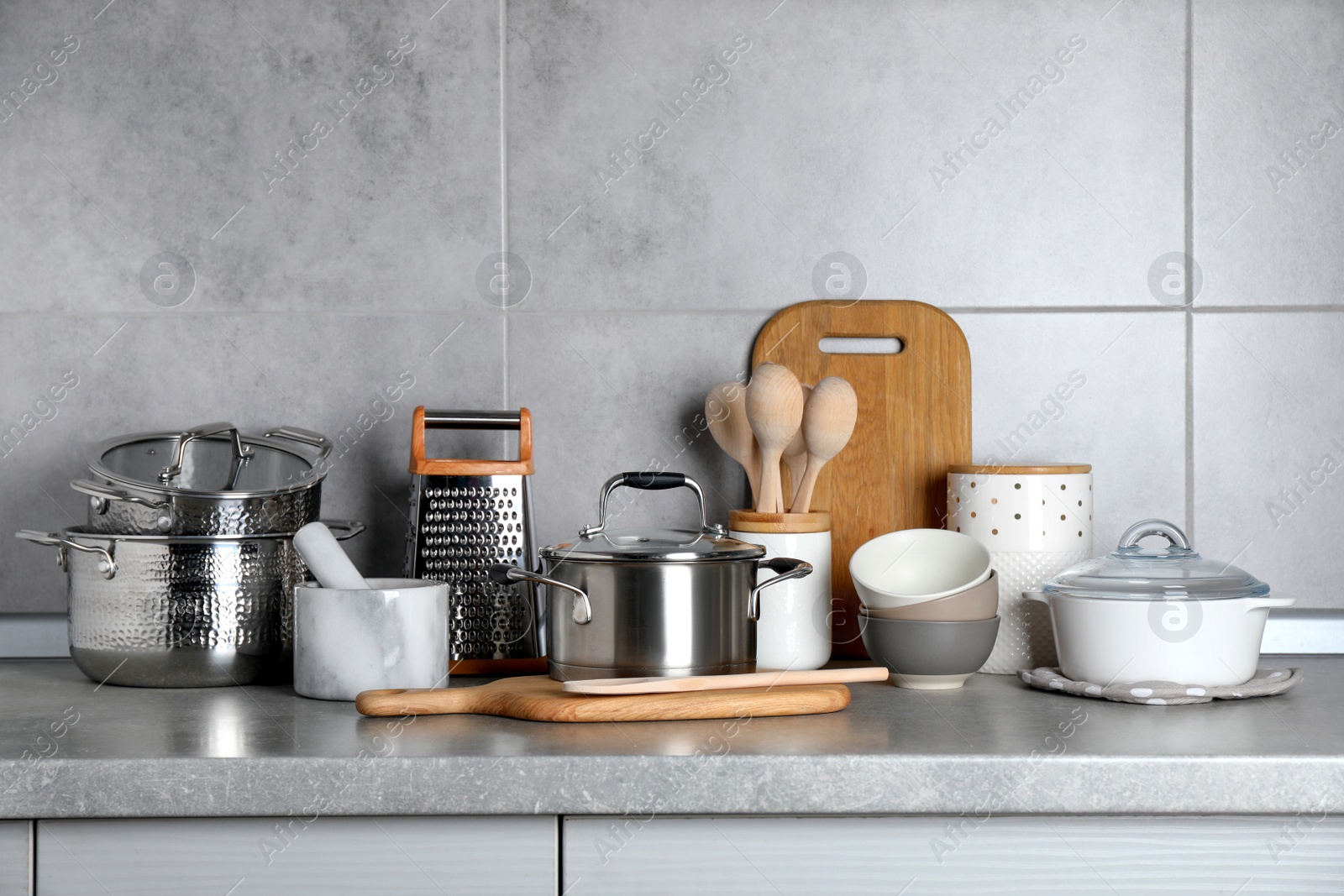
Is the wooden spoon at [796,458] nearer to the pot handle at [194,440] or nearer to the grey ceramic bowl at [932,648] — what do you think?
the grey ceramic bowl at [932,648]

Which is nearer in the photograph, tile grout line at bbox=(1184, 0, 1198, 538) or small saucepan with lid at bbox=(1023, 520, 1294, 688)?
small saucepan with lid at bbox=(1023, 520, 1294, 688)

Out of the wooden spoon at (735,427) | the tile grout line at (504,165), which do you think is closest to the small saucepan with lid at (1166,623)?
the wooden spoon at (735,427)

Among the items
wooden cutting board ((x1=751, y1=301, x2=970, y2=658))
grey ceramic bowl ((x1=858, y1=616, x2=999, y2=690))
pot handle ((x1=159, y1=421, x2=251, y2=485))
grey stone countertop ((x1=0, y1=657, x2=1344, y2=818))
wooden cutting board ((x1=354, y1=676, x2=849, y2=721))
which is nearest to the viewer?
grey stone countertop ((x1=0, y1=657, x2=1344, y2=818))

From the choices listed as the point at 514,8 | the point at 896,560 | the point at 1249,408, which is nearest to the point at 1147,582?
the point at 896,560

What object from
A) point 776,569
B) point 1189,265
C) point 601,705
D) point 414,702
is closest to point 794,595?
point 776,569

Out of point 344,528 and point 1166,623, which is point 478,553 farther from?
point 1166,623

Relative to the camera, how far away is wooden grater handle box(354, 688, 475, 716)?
85 cm

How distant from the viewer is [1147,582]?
94cm

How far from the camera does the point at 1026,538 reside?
1.09m

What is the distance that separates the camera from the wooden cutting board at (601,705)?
2.78 feet

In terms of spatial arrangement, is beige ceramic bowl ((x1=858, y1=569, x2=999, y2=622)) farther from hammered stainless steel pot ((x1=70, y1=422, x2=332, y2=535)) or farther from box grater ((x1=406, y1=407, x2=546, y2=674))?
hammered stainless steel pot ((x1=70, y1=422, x2=332, y2=535))

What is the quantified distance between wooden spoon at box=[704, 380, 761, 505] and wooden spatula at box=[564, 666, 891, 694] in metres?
0.28

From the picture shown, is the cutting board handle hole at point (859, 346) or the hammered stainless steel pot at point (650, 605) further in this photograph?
the cutting board handle hole at point (859, 346)

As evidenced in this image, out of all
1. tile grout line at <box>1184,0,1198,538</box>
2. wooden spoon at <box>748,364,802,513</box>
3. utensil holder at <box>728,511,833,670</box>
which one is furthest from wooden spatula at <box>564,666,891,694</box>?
tile grout line at <box>1184,0,1198,538</box>
